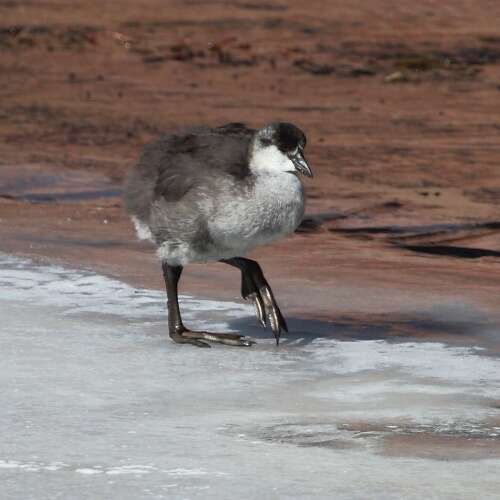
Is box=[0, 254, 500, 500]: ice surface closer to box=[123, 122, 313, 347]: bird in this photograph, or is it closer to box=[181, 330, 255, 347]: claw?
box=[181, 330, 255, 347]: claw

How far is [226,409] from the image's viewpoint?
5.92 meters

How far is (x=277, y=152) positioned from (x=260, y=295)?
0.86 metres

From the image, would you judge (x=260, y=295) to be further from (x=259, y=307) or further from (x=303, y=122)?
(x=303, y=122)

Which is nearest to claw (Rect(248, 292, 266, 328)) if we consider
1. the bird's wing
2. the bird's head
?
the bird's wing

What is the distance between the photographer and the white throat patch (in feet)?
22.3

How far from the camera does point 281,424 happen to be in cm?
571

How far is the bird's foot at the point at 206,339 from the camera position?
23.4ft

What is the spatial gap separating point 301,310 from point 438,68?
13.3 metres

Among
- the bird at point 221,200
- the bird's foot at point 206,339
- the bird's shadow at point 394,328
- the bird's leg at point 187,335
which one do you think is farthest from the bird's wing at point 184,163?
the bird's shadow at point 394,328

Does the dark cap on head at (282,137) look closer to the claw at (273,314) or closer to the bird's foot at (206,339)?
the claw at (273,314)

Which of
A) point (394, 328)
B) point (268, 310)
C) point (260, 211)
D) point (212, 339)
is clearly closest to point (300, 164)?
point (260, 211)

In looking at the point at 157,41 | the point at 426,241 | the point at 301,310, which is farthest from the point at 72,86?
the point at 301,310

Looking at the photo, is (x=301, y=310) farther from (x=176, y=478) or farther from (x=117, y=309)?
(x=176, y=478)

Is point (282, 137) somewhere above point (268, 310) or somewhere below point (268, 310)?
above
